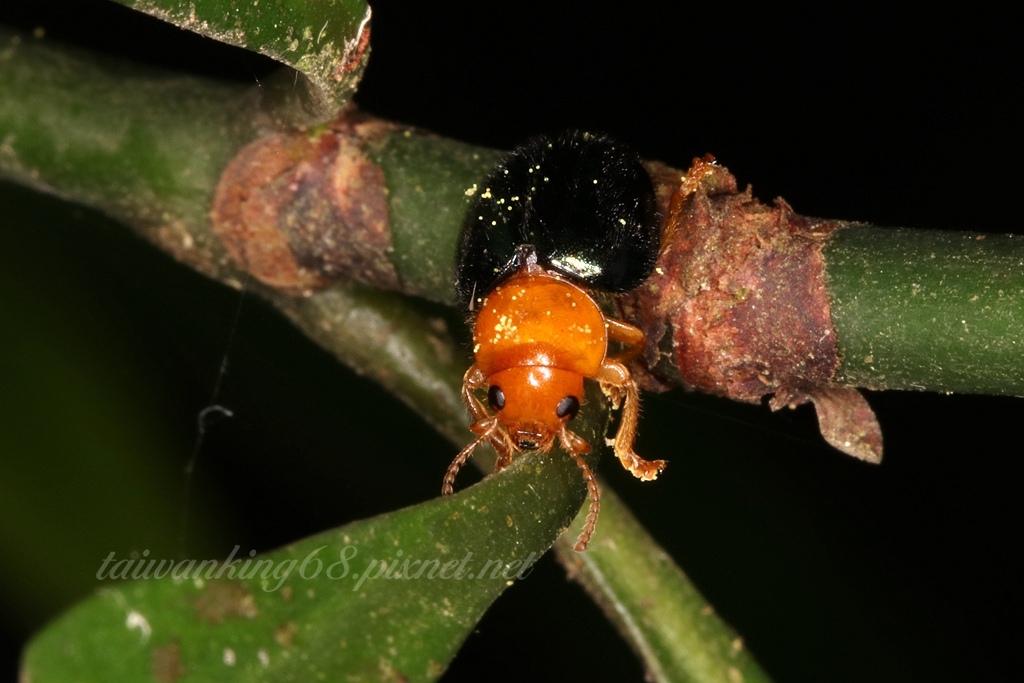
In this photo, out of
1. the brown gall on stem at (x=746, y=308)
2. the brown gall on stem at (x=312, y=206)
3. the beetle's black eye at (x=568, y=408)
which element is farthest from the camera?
the brown gall on stem at (x=312, y=206)

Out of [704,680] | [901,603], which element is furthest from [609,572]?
[901,603]

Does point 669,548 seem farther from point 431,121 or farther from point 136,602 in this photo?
point 136,602

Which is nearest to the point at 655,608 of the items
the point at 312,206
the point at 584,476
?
the point at 584,476

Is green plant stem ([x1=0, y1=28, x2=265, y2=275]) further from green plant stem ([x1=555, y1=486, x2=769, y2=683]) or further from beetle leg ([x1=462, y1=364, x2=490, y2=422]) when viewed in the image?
green plant stem ([x1=555, y1=486, x2=769, y2=683])

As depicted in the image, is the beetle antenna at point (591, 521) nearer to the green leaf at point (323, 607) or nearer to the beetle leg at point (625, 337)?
the beetle leg at point (625, 337)

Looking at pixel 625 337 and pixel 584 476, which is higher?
pixel 625 337

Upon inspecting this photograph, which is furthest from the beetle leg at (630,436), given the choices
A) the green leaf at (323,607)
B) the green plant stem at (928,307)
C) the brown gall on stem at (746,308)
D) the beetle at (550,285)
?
the green leaf at (323,607)

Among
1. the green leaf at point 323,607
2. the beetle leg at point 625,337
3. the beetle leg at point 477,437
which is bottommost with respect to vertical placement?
the green leaf at point 323,607

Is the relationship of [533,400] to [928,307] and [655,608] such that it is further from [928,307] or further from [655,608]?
[928,307]
